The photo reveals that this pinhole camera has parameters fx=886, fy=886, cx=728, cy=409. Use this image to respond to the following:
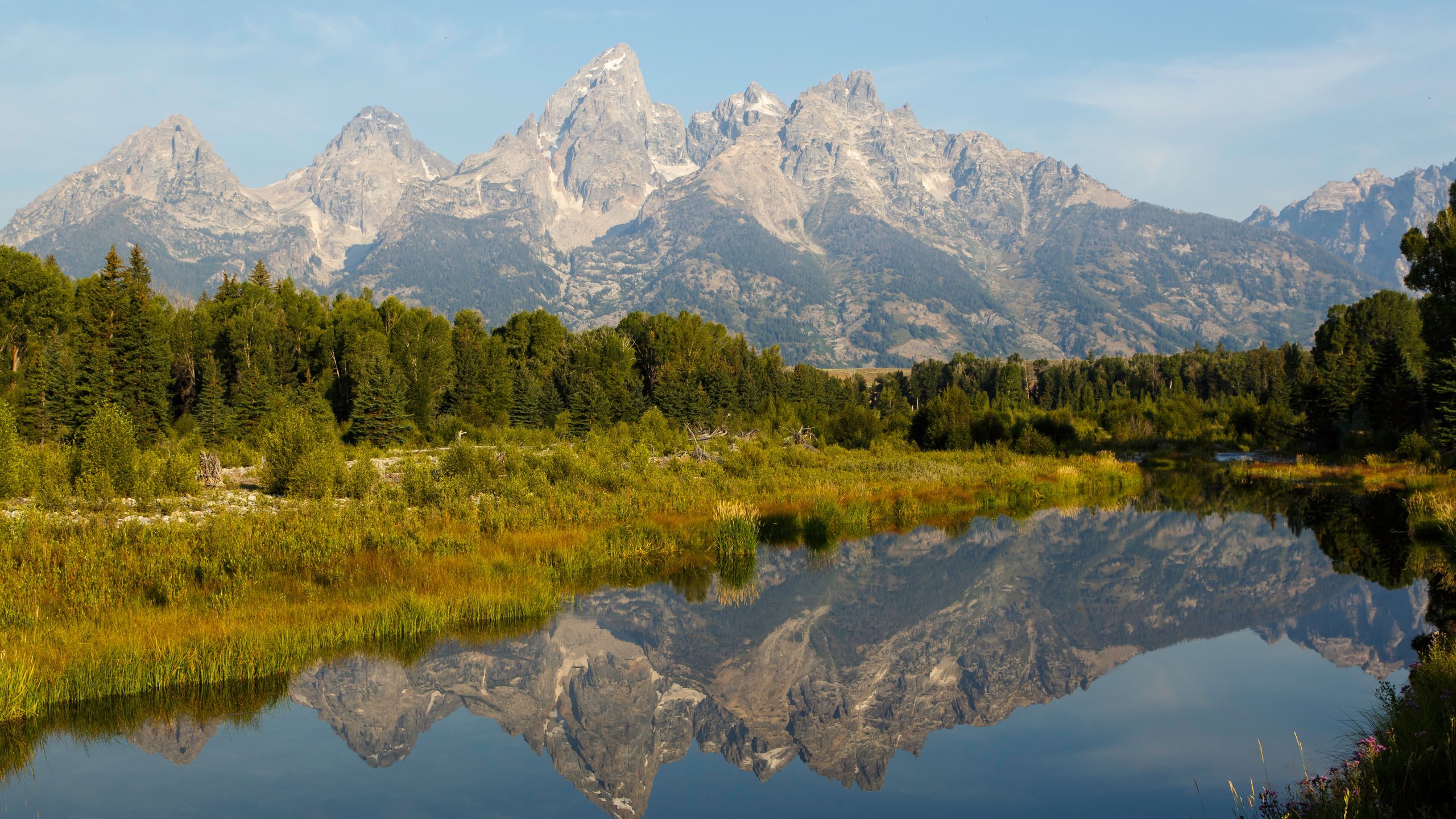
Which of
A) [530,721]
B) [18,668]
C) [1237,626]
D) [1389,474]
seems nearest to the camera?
[18,668]

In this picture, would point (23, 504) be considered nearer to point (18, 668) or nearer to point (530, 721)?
point (18, 668)

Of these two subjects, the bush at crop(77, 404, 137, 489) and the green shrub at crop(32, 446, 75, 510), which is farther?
the bush at crop(77, 404, 137, 489)

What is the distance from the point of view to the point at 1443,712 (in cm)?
1056

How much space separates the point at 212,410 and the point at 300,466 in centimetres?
3508

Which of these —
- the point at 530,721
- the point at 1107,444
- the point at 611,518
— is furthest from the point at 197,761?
the point at 1107,444

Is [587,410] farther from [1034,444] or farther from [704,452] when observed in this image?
[1034,444]

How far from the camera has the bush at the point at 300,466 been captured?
2922cm

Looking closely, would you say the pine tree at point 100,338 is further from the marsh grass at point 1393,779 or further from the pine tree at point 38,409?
the marsh grass at point 1393,779

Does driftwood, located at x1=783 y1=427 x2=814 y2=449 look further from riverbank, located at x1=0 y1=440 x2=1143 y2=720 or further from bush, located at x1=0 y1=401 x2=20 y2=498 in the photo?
bush, located at x1=0 y1=401 x2=20 y2=498

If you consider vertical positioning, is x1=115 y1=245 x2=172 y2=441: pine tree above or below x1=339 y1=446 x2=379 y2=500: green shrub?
above

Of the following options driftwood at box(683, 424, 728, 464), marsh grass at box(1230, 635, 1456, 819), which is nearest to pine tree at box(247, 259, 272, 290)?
driftwood at box(683, 424, 728, 464)

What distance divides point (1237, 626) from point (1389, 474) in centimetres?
3173

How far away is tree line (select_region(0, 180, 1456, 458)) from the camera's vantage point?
167ft

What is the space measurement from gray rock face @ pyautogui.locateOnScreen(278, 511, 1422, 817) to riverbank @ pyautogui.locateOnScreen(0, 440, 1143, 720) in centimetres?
155
